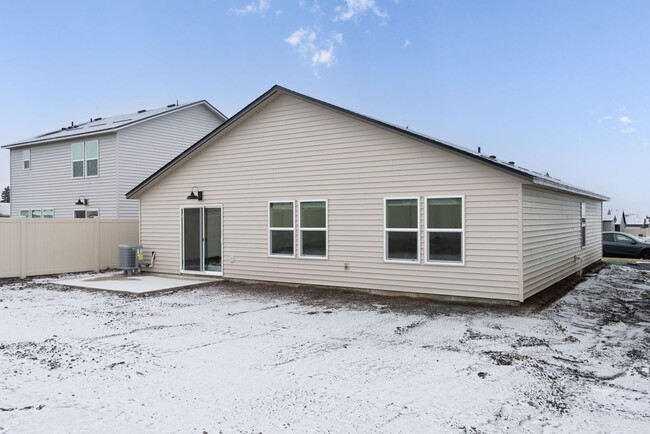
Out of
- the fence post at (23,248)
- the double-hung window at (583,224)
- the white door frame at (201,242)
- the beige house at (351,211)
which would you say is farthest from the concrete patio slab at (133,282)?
the double-hung window at (583,224)

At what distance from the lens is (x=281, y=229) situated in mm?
11094

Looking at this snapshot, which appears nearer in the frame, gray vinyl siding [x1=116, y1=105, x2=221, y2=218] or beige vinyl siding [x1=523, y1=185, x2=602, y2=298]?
beige vinyl siding [x1=523, y1=185, x2=602, y2=298]

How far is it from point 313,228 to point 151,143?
11405 millimetres

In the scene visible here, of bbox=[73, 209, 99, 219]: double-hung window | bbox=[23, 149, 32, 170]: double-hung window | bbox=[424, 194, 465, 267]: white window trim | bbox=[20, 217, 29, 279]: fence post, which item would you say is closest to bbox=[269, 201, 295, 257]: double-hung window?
bbox=[424, 194, 465, 267]: white window trim

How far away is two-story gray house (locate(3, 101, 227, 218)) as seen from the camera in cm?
1766

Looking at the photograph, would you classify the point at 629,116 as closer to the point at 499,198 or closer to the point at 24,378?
the point at 499,198

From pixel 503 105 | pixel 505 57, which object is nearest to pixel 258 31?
pixel 505 57

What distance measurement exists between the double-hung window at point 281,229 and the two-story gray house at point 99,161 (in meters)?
9.22

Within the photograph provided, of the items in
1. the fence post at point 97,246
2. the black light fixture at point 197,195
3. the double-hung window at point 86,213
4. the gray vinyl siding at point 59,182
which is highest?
the gray vinyl siding at point 59,182

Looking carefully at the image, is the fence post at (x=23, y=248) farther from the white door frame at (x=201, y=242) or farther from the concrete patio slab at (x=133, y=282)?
the white door frame at (x=201, y=242)

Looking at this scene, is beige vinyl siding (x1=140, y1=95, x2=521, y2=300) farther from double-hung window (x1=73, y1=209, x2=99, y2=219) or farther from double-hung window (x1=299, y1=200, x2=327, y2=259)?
double-hung window (x1=73, y1=209, x2=99, y2=219)

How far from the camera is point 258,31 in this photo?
17.8m

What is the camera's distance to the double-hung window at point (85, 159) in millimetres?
18156

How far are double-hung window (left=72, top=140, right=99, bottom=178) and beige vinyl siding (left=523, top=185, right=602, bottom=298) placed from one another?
1660cm
